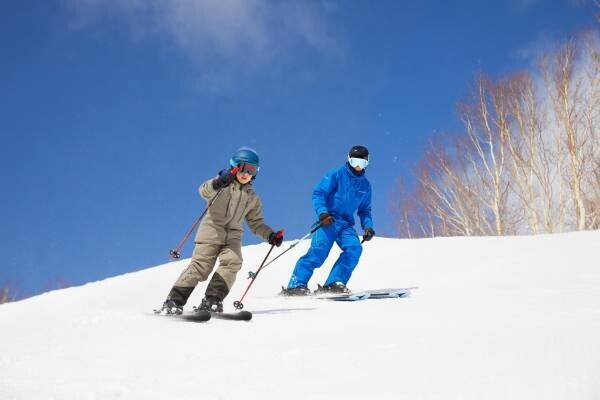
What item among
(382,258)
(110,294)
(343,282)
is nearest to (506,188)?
(382,258)

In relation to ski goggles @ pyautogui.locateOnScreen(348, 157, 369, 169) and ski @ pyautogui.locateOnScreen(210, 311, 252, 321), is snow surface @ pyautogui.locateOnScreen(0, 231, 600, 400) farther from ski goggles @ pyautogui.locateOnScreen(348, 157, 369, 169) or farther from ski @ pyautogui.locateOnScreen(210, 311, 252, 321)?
ski goggles @ pyautogui.locateOnScreen(348, 157, 369, 169)

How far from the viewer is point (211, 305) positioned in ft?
11.8

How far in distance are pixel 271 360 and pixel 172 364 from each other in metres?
0.37

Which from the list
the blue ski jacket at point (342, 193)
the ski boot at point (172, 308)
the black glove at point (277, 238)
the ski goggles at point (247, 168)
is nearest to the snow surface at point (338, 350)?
the ski boot at point (172, 308)

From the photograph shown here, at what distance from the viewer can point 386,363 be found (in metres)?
1.74

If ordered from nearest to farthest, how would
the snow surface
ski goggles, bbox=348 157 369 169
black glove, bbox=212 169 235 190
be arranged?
the snow surface < black glove, bbox=212 169 235 190 < ski goggles, bbox=348 157 369 169

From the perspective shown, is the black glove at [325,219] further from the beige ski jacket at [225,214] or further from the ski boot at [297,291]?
the beige ski jacket at [225,214]

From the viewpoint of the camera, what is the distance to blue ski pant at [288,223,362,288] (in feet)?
17.1

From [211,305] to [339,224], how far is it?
2.10m

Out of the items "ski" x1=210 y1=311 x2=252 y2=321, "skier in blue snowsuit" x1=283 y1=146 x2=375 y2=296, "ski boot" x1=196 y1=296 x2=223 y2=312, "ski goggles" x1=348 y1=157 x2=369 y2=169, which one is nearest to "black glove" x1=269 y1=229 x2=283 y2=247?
"ski boot" x1=196 y1=296 x2=223 y2=312

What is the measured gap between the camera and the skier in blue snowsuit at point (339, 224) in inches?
205

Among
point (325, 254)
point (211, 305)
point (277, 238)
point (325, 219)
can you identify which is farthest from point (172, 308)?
point (325, 254)

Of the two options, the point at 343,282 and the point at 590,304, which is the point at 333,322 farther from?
the point at 343,282

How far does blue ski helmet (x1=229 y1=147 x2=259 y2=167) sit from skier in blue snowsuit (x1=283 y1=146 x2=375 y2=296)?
1413 mm
